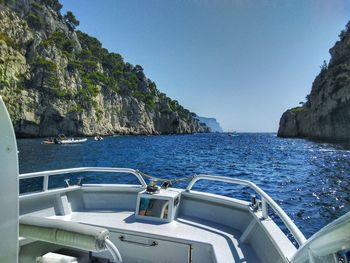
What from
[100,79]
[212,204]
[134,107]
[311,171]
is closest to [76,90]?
[100,79]

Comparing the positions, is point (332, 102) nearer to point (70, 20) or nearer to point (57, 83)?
point (57, 83)

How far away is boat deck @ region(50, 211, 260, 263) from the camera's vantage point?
3.81 metres

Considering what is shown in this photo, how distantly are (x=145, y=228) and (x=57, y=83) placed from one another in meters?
82.9

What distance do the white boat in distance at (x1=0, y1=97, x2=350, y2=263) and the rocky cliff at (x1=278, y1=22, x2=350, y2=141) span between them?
272 feet

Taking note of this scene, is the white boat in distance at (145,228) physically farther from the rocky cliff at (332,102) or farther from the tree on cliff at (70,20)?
the tree on cliff at (70,20)

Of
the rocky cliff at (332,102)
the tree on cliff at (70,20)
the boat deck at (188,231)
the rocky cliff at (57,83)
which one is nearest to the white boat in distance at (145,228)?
the boat deck at (188,231)

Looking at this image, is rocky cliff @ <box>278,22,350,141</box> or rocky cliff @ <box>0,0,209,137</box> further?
rocky cliff @ <box>278,22,350,141</box>

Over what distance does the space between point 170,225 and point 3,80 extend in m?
73.0

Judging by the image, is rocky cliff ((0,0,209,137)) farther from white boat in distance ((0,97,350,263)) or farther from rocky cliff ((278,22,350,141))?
white boat in distance ((0,97,350,263))

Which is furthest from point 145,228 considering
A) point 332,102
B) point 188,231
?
point 332,102

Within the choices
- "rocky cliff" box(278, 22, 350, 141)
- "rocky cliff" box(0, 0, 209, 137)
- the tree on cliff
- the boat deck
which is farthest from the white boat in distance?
the tree on cliff

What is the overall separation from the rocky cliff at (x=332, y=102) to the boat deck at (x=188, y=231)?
8323cm

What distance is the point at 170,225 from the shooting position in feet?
15.3

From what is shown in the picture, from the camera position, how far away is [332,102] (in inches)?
3088
